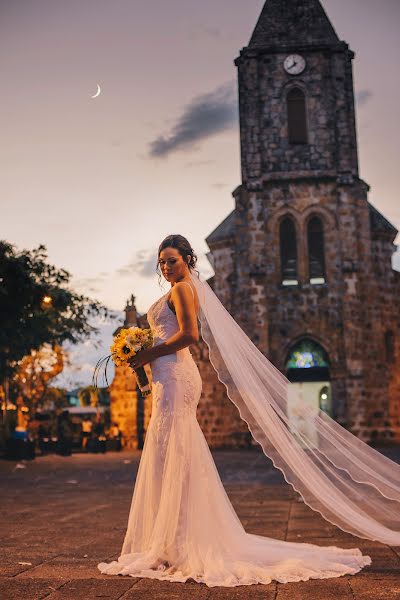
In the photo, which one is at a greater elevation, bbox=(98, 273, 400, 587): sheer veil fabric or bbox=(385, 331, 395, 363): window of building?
bbox=(385, 331, 395, 363): window of building

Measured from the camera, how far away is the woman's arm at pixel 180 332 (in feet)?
17.9

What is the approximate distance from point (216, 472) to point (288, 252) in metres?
25.0

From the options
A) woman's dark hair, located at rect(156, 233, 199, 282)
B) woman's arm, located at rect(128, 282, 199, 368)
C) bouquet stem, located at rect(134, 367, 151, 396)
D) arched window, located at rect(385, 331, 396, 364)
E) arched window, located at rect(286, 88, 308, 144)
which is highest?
arched window, located at rect(286, 88, 308, 144)

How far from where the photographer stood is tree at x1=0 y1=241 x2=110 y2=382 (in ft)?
58.4

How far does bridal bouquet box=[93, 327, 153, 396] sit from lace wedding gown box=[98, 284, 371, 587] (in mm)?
101

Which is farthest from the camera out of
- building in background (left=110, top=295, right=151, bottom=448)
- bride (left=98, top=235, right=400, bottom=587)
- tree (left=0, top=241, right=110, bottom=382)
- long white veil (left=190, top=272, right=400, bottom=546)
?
building in background (left=110, top=295, right=151, bottom=448)

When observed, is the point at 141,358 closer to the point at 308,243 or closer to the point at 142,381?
the point at 142,381

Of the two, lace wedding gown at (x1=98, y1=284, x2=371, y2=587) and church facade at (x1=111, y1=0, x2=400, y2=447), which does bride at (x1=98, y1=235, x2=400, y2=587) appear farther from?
church facade at (x1=111, y1=0, x2=400, y2=447)

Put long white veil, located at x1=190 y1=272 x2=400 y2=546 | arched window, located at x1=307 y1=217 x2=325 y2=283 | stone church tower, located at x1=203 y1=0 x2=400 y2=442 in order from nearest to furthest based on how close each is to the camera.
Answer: long white veil, located at x1=190 y1=272 x2=400 y2=546, stone church tower, located at x1=203 y1=0 x2=400 y2=442, arched window, located at x1=307 y1=217 x2=325 y2=283

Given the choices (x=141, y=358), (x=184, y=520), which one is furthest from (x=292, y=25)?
(x=184, y=520)

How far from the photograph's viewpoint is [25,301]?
18.1 m

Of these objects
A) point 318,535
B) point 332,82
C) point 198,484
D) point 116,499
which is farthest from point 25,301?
point 332,82

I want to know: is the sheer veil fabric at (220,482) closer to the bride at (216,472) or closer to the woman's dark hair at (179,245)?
the bride at (216,472)

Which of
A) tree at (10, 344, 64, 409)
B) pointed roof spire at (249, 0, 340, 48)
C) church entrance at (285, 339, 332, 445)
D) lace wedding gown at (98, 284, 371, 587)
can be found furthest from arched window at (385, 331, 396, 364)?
lace wedding gown at (98, 284, 371, 587)
